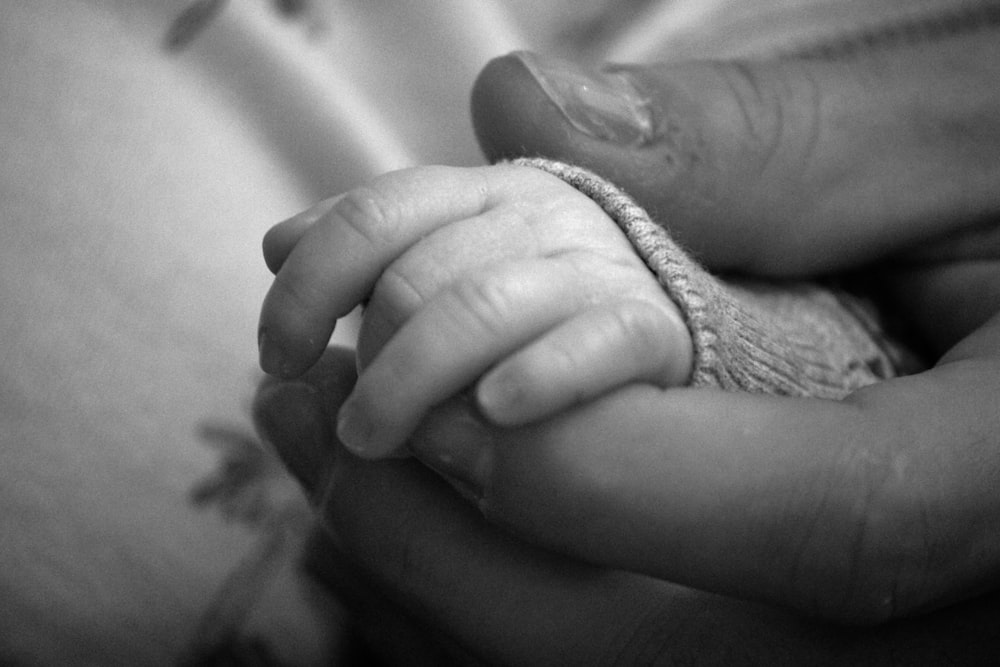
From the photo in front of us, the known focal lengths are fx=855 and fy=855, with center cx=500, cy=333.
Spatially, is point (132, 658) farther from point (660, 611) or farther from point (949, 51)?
point (949, 51)

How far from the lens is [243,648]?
0.58 meters

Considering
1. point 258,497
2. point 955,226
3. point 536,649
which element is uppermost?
point 258,497

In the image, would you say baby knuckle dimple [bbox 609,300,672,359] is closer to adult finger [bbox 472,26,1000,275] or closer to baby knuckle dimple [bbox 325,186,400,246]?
baby knuckle dimple [bbox 325,186,400,246]

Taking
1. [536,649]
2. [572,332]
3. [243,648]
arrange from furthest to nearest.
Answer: [243,648], [536,649], [572,332]

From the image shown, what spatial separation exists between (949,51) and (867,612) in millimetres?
514

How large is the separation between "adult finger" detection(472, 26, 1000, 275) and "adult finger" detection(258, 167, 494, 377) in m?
0.17

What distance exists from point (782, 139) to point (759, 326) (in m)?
0.19

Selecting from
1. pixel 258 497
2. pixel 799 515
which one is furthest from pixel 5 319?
pixel 799 515

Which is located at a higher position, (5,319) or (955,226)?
(5,319)

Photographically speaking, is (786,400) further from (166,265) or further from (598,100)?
(166,265)

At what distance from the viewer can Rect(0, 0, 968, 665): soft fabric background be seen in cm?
57

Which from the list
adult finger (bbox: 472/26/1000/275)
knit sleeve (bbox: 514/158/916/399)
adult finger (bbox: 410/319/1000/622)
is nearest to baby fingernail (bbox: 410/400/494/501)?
adult finger (bbox: 410/319/1000/622)

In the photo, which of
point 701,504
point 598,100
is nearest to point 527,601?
point 701,504

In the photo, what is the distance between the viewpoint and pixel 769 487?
40 centimetres
